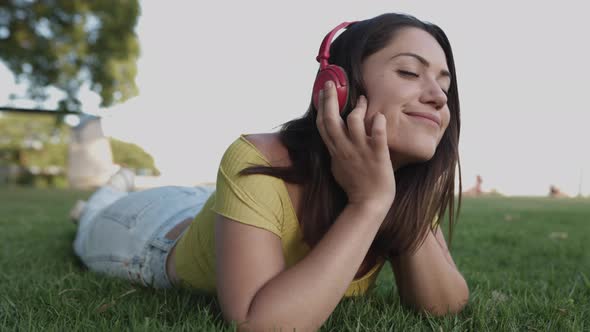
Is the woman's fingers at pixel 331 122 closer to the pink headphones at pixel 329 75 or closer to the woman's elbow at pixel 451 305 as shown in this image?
the pink headphones at pixel 329 75

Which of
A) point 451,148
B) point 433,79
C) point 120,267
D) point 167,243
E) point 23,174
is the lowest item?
point 23,174

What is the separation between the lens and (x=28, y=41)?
1197 centimetres

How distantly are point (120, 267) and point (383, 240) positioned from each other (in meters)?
1.47

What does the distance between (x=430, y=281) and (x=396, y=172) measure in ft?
1.39

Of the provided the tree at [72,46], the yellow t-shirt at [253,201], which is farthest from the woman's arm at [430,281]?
the tree at [72,46]

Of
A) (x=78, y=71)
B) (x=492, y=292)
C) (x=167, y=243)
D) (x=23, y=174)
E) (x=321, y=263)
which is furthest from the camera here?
(x=23, y=174)

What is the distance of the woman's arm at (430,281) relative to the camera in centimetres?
181

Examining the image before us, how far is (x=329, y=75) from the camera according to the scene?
150 centimetres

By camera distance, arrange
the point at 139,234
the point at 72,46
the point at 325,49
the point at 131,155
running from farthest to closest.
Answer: the point at 131,155
the point at 72,46
the point at 139,234
the point at 325,49

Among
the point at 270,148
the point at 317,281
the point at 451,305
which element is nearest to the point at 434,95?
the point at 270,148

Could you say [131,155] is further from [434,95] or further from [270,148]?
[434,95]

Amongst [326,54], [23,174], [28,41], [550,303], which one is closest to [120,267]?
[326,54]

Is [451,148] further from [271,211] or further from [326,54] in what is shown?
[271,211]

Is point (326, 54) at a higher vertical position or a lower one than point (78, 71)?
higher
